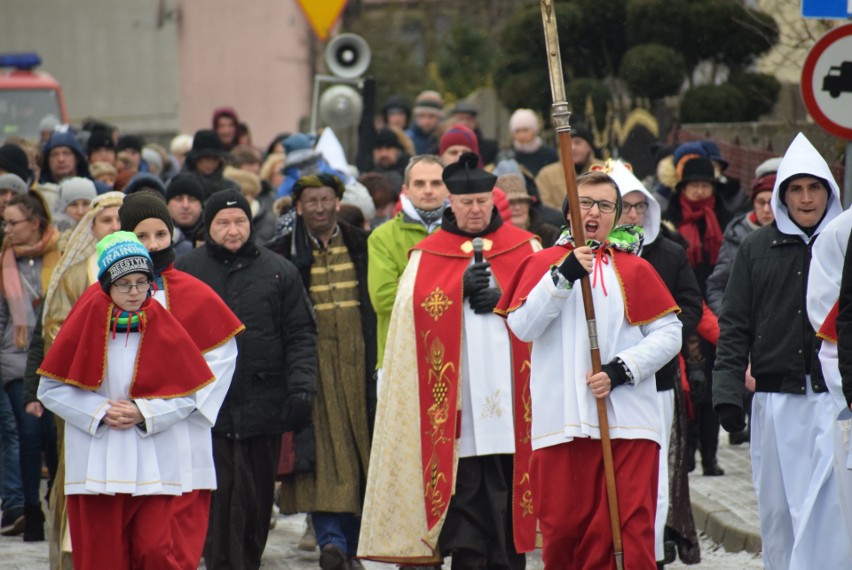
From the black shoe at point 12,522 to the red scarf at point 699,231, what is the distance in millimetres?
4741

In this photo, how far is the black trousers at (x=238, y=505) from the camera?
29.1 feet

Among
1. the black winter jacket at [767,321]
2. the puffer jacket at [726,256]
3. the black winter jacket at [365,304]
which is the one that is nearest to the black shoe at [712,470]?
the puffer jacket at [726,256]

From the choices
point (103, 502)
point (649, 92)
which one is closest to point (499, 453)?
point (103, 502)

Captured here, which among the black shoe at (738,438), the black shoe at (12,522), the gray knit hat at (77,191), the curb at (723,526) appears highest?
the gray knit hat at (77,191)

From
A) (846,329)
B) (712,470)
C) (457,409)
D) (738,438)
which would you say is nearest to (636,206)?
(457,409)

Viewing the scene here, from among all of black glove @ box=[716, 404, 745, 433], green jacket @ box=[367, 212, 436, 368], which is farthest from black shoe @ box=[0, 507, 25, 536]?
black glove @ box=[716, 404, 745, 433]

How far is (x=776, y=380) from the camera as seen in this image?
7.71 metres

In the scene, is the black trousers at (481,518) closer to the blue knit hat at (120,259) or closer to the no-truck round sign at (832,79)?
the blue knit hat at (120,259)

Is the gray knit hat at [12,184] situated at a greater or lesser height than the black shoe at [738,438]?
greater

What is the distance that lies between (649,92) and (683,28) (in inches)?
35.4

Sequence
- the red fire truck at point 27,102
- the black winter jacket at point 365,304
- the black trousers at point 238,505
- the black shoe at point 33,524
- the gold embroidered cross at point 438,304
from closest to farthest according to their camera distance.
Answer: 1. the gold embroidered cross at point 438,304
2. the black trousers at point 238,505
3. the black winter jacket at point 365,304
4. the black shoe at point 33,524
5. the red fire truck at point 27,102

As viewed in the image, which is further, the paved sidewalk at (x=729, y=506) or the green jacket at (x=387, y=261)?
the paved sidewalk at (x=729, y=506)

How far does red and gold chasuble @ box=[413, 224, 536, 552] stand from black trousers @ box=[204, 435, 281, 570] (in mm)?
941

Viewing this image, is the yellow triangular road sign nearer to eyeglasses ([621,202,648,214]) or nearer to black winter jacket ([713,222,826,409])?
eyeglasses ([621,202,648,214])
